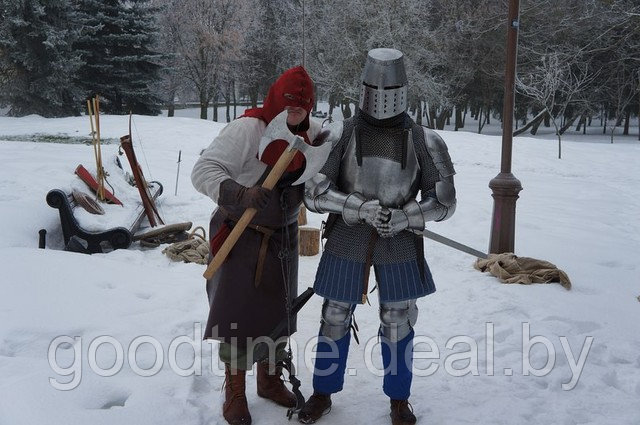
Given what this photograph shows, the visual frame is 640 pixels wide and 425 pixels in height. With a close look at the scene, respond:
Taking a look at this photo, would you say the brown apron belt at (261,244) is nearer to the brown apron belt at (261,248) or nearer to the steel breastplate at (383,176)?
the brown apron belt at (261,248)

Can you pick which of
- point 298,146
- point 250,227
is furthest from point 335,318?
point 298,146

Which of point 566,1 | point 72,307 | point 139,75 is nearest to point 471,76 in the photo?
point 566,1

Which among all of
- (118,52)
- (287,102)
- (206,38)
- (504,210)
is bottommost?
(504,210)

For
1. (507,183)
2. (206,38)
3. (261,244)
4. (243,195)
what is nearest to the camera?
(243,195)

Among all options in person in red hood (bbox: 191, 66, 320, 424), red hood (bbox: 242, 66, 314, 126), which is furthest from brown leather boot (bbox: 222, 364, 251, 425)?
red hood (bbox: 242, 66, 314, 126)

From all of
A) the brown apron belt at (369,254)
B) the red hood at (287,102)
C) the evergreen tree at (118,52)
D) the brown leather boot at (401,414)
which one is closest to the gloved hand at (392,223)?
the brown apron belt at (369,254)

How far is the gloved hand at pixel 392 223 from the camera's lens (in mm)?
2303

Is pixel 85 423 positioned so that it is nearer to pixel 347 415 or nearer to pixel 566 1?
pixel 347 415

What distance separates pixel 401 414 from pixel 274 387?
0.63 metres

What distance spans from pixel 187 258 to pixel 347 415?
2768 mm

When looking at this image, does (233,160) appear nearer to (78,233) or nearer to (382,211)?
(382,211)

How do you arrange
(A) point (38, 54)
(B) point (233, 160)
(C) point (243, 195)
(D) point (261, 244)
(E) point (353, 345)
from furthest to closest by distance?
(A) point (38, 54) < (E) point (353, 345) < (D) point (261, 244) < (B) point (233, 160) < (C) point (243, 195)

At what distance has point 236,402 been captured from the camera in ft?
8.18

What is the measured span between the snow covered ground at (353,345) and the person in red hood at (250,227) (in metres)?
0.41
